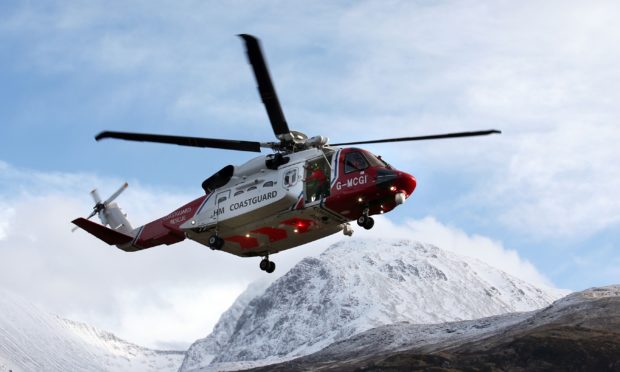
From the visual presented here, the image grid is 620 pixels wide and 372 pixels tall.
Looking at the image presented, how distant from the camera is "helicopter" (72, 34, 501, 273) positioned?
4716cm

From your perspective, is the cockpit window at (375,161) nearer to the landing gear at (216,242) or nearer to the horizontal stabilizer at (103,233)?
the landing gear at (216,242)

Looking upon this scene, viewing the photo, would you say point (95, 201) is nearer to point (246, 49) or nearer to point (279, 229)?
point (279, 229)

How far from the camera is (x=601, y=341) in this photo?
185250 millimetres

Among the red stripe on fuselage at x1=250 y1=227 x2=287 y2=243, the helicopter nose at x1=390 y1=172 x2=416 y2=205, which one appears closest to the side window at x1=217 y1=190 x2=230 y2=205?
the red stripe on fuselage at x1=250 y1=227 x2=287 y2=243

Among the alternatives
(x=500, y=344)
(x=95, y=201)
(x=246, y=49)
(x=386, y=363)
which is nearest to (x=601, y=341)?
(x=500, y=344)

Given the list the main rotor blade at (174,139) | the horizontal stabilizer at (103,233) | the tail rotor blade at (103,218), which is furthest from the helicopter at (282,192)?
the tail rotor blade at (103,218)

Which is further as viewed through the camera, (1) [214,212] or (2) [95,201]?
(2) [95,201]

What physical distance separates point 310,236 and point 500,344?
15770 centimetres

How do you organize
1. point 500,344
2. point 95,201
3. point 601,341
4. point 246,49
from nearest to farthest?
1. point 246,49
2. point 95,201
3. point 601,341
4. point 500,344

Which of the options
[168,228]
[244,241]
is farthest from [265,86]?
[168,228]

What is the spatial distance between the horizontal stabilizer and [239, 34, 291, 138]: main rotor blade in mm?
14724

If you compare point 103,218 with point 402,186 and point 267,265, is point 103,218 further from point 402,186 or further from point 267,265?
point 402,186

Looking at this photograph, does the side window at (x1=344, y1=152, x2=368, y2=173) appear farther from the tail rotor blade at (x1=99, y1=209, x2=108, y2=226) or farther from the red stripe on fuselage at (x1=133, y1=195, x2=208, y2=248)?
the tail rotor blade at (x1=99, y1=209, x2=108, y2=226)

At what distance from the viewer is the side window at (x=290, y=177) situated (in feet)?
161
